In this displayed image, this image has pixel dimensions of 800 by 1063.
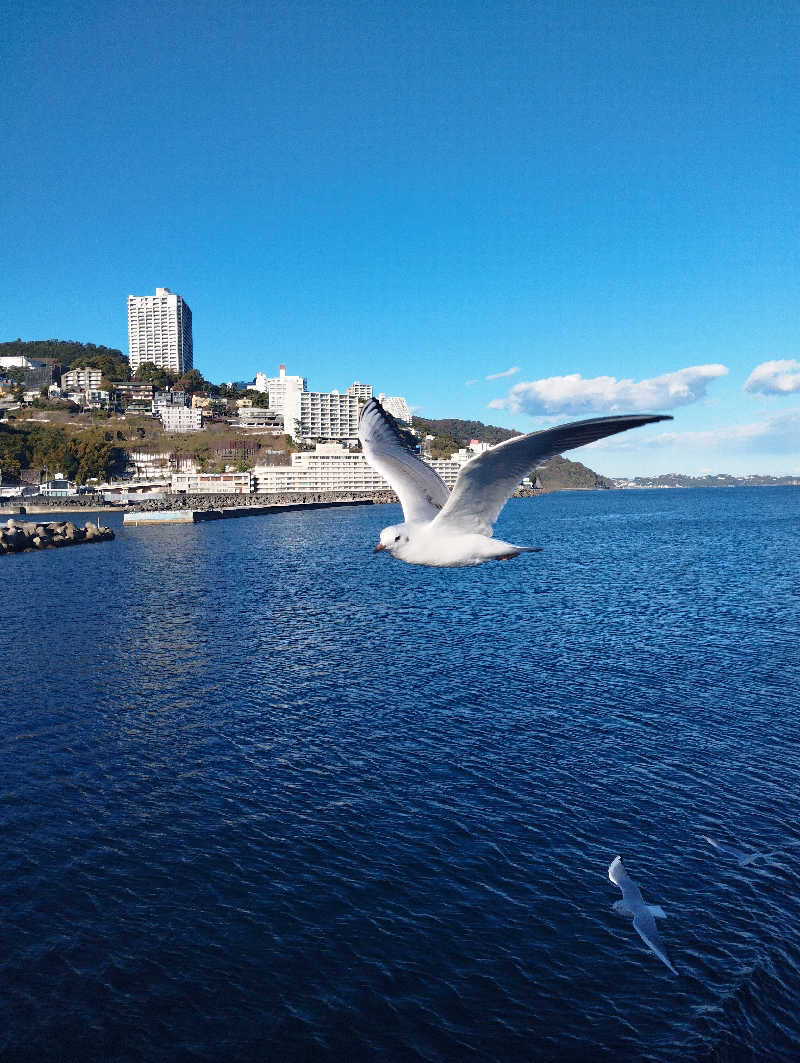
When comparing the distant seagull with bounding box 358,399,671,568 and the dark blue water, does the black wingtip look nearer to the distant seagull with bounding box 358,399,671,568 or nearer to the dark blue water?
the distant seagull with bounding box 358,399,671,568

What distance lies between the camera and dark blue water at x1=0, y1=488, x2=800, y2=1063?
12414 millimetres

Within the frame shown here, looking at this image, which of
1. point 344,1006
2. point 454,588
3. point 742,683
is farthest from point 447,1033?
point 454,588

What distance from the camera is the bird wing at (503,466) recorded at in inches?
230

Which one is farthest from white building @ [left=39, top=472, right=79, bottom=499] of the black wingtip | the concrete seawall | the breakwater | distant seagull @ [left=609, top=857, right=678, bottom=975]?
the black wingtip

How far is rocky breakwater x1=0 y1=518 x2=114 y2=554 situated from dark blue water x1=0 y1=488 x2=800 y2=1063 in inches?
1978

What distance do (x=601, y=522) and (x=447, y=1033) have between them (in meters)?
127

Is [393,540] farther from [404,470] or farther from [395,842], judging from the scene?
[395,842]

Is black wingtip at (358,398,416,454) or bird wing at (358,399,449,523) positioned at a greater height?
black wingtip at (358,398,416,454)

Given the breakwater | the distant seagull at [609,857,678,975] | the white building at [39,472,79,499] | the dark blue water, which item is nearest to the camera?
the dark blue water

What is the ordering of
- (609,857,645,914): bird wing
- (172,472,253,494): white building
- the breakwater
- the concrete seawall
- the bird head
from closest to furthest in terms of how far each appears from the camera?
the bird head
(609,857,645,914): bird wing
the concrete seawall
the breakwater
(172,472,253,494): white building

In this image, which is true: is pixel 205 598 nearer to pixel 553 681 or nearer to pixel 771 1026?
pixel 553 681

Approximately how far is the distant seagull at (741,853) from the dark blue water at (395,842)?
0.88ft

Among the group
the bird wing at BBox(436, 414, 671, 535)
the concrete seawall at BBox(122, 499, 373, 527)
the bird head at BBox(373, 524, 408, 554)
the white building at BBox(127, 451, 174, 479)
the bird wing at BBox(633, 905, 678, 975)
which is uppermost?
the white building at BBox(127, 451, 174, 479)

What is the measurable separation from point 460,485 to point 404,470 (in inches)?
103
